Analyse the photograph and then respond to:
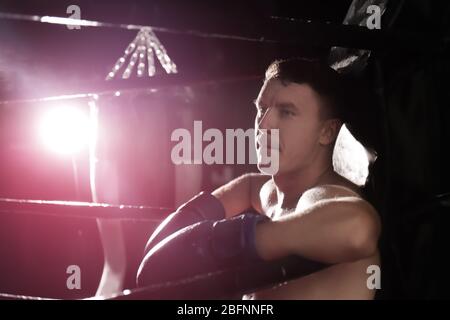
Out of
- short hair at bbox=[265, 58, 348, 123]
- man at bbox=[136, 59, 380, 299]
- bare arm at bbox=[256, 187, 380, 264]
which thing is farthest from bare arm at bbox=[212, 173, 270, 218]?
bare arm at bbox=[256, 187, 380, 264]

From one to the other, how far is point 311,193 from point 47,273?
8.46ft

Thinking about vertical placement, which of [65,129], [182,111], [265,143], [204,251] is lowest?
[204,251]

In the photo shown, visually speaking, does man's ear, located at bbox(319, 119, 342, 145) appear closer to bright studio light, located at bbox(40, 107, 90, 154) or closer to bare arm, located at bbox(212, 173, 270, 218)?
bare arm, located at bbox(212, 173, 270, 218)

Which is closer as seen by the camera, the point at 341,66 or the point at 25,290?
the point at 341,66

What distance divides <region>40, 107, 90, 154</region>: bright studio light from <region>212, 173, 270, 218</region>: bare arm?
5.47 feet

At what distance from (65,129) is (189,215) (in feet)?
6.39

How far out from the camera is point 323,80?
110 cm

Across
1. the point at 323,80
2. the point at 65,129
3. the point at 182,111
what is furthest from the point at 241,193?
the point at 182,111

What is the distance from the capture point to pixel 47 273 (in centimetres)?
308

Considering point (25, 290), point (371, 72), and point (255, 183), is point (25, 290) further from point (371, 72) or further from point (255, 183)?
point (371, 72)

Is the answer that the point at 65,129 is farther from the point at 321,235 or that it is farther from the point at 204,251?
the point at 321,235

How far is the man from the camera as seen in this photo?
841 millimetres
